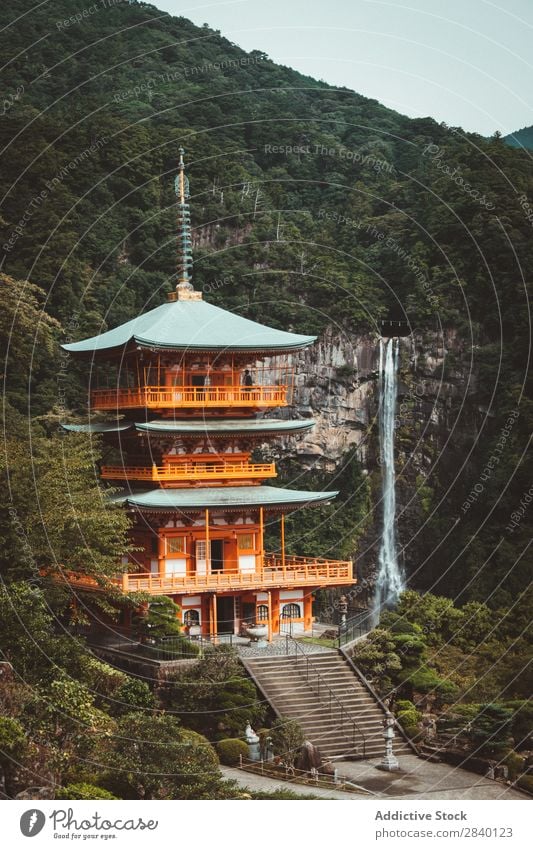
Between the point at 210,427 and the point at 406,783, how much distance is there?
33.7ft

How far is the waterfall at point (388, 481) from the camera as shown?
57719 mm

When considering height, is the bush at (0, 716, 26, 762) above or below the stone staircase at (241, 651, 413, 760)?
above

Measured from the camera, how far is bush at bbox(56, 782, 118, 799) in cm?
1930

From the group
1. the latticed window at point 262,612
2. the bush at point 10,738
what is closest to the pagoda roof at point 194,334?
the latticed window at point 262,612

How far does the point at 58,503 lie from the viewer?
88.3 feet

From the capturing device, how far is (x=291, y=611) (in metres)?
30.3

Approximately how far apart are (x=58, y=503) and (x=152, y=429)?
3.14 metres

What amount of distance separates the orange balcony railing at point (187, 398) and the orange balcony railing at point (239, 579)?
3.90 meters

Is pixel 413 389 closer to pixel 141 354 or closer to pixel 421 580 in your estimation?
pixel 421 580

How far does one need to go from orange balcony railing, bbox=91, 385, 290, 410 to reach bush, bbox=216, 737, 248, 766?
28.4 ft

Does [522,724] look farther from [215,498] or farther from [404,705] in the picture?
[215,498]

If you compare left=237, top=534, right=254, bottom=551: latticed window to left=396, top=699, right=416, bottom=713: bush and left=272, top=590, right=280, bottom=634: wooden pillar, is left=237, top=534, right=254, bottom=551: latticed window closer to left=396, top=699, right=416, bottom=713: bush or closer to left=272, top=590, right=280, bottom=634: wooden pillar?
left=272, top=590, right=280, bottom=634: wooden pillar

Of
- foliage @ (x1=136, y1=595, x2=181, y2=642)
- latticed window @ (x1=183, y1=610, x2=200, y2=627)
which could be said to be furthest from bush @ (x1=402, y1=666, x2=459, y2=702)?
foliage @ (x1=136, y1=595, x2=181, y2=642)

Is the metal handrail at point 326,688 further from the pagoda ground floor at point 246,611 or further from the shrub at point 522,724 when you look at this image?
the shrub at point 522,724
